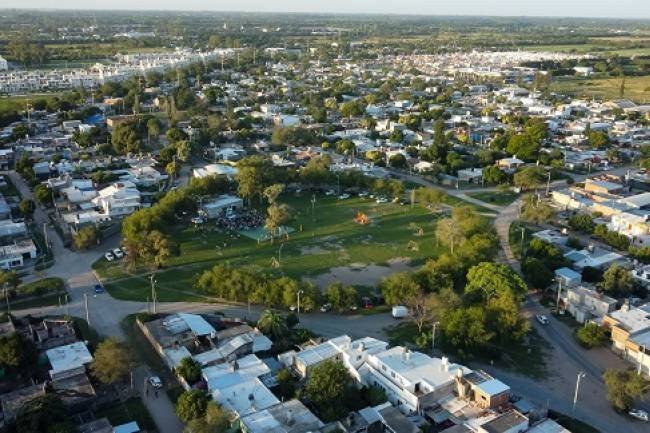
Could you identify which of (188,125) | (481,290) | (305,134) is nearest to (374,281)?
(481,290)

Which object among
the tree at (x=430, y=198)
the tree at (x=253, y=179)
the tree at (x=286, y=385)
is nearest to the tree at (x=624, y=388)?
the tree at (x=286, y=385)

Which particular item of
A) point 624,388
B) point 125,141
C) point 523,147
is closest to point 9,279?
point 624,388

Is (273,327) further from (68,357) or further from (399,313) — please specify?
(68,357)

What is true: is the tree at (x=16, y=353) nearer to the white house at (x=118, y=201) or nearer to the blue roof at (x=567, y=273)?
the white house at (x=118, y=201)

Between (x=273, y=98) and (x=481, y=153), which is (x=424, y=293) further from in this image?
(x=273, y=98)

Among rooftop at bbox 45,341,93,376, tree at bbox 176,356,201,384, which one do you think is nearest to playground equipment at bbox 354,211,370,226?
tree at bbox 176,356,201,384
